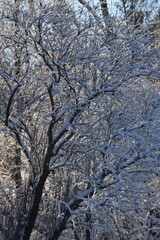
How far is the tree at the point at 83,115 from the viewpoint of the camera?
220 inches

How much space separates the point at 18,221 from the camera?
583cm

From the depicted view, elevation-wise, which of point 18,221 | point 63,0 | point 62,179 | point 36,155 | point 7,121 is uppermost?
point 63,0

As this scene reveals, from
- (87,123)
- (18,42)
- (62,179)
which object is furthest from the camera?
(62,179)

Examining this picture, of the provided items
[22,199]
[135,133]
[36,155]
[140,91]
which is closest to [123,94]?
[140,91]

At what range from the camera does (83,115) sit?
6578 millimetres

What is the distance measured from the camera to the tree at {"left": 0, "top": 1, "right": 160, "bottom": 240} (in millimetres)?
5594

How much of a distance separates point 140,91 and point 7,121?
228 cm

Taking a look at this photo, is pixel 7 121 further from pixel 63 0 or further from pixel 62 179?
pixel 63 0

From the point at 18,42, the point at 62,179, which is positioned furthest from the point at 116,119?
the point at 18,42

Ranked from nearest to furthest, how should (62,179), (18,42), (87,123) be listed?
1. (18,42)
2. (87,123)
3. (62,179)

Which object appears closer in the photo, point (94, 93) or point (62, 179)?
point (94, 93)

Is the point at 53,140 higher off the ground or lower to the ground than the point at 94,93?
lower

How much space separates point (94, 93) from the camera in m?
5.80

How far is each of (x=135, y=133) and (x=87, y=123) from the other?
2.67 ft
